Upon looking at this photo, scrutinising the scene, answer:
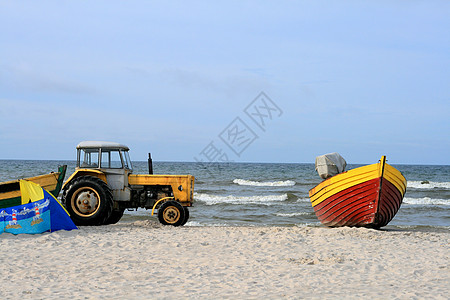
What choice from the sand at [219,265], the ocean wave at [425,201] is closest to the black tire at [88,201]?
the sand at [219,265]

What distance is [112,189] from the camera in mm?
11516

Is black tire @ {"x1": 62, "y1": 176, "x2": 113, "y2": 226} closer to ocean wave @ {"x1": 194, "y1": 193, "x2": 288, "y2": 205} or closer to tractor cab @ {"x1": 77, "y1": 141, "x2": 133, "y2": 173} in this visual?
tractor cab @ {"x1": 77, "y1": 141, "x2": 133, "y2": 173}

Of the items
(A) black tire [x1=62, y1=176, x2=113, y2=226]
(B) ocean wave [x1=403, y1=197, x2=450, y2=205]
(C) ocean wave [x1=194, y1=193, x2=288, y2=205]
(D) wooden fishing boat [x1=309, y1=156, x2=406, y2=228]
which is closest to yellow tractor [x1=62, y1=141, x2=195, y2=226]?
(A) black tire [x1=62, y1=176, x2=113, y2=226]

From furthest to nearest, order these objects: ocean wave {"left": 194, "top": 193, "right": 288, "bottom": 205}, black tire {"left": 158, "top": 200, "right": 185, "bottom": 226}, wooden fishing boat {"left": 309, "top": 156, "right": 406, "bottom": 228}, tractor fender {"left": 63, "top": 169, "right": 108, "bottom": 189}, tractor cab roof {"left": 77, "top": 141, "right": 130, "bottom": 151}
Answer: ocean wave {"left": 194, "top": 193, "right": 288, "bottom": 205} → wooden fishing boat {"left": 309, "top": 156, "right": 406, "bottom": 228} → black tire {"left": 158, "top": 200, "right": 185, "bottom": 226} → tractor cab roof {"left": 77, "top": 141, "right": 130, "bottom": 151} → tractor fender {"left": 63, "top": 169, "right": 108, "bottom": 189}

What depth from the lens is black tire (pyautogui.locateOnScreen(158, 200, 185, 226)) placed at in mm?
11547

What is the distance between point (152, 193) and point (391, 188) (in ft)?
19.2

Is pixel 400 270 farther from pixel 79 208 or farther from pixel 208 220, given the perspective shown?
pixel 208 220

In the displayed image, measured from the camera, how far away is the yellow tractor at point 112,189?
11102 mm

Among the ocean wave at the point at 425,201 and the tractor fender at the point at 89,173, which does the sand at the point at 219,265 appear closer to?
the tractor fender at the point at 89,173

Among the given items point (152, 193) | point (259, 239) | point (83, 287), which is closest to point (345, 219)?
point (259, 239)

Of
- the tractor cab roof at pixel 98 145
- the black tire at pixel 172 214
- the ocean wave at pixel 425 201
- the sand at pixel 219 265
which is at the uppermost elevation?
the tractor cab roof at pixel 98 145

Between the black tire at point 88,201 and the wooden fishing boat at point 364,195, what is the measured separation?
555 centimetres

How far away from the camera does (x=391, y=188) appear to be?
1196 cm

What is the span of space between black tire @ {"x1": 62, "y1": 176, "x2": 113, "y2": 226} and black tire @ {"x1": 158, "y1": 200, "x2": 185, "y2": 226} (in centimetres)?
124
